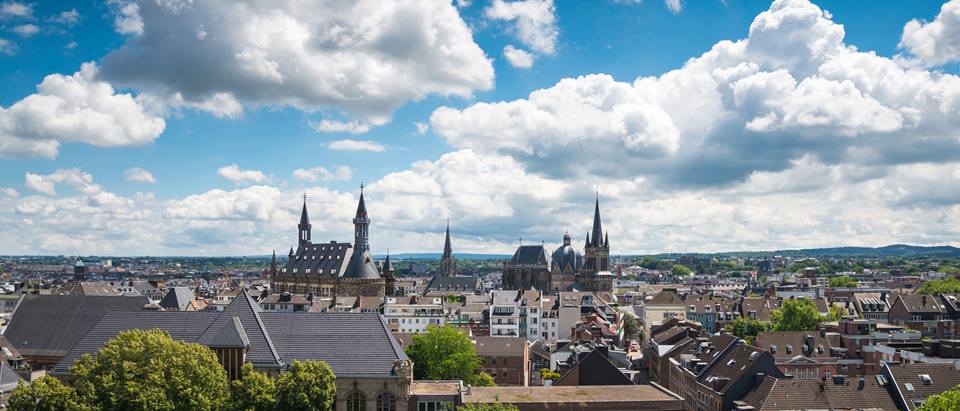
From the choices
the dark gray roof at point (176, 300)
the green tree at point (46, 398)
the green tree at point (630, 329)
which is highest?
the dark gray roof at point (176, 300)

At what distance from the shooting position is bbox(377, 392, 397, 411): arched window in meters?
65.1

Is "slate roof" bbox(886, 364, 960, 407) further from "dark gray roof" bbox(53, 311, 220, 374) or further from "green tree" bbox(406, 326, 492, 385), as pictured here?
"dark gray roof" bbox(53, 311, 220, 374)

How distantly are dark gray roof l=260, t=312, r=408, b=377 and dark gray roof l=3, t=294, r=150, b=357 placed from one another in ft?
147

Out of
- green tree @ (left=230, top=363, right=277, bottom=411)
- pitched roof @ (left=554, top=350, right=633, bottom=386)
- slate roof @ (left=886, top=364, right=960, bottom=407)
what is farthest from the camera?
pitched roof @ (left=554, top=350, right=633, bottom=386)

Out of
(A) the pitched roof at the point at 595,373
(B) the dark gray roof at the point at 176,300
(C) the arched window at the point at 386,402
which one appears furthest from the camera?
(B) the dark gray roof at the point at 176,300

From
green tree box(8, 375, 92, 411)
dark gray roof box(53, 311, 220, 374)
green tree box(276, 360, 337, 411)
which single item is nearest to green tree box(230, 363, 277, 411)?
green tree box(276, 360, 337, 411)

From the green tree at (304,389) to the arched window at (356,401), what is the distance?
8.99 feet

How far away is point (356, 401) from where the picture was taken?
65.2 m

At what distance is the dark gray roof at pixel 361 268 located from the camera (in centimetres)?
19188

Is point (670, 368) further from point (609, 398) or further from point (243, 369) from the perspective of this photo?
point (243, 369)

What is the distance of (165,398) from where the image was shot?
193ft

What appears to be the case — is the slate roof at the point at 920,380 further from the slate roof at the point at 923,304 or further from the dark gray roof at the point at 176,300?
the dark gray roof at the point at 176,300

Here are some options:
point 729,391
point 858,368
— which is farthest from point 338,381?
point 858,368

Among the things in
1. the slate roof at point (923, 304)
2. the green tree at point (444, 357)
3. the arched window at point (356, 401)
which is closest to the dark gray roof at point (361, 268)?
the green tree at point (444, 357)
